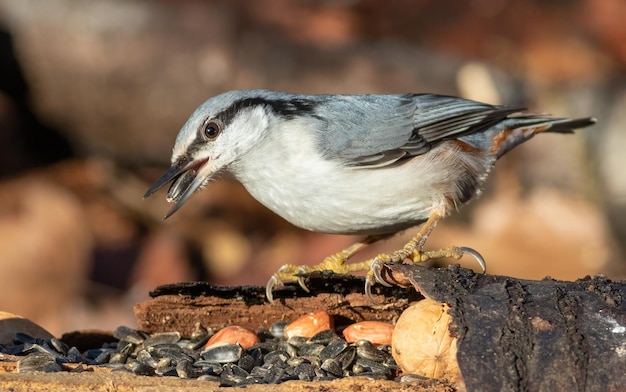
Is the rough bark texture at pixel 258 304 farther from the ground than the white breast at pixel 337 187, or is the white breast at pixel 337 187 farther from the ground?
the white breast at pixel 337 187

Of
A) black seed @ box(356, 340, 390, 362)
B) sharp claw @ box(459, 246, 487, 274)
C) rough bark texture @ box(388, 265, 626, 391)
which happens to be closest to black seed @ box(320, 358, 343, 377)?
black seed @ box(356, 340, 390, 362)

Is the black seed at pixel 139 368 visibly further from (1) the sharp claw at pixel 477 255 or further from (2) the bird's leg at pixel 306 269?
(1) the sharp claw at pixel 477 255

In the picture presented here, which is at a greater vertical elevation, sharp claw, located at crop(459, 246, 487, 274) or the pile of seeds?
sharp claw, located at crop(459, 246, 487, 274)

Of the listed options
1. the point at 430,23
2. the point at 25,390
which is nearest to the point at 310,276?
the point at 25,390

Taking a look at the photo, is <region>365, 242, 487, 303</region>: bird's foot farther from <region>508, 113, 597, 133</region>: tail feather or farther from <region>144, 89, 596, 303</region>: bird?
<region>508, 113, 597, 133</region>: tail feather

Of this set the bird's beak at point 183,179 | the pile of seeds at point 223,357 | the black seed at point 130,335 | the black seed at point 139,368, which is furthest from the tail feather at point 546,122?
the black seed at point 139,368

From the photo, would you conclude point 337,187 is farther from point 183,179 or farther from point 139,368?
point 139,368

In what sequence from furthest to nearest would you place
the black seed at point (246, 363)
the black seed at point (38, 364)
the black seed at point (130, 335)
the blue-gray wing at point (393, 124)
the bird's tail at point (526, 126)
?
1. the bird's tail at point (526, 126)
2. the blue-gray wing at point (393, 124)
3. the black seed at point (130, 335)
4. the black seed at point (246, 363)
5. the black seed at point (38, 364)
